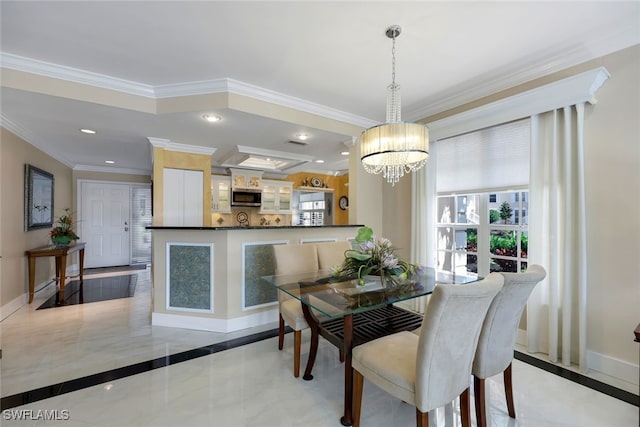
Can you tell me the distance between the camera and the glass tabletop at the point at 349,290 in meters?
1.59

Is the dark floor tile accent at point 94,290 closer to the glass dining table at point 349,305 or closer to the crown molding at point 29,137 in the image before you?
the crown molding at point 29,137

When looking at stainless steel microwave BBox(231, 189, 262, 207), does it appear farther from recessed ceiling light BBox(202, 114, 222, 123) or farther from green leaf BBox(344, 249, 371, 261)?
green leaf BBox(344, 249, 371, 261)

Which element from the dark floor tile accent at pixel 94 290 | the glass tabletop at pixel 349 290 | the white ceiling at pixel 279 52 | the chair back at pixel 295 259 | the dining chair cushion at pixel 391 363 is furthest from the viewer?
the dark floor tile accent at pixel 94 290

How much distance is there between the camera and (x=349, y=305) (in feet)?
5.22

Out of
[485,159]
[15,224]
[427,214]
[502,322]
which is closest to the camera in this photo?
[502,322]

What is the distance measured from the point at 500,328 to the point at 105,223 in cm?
778

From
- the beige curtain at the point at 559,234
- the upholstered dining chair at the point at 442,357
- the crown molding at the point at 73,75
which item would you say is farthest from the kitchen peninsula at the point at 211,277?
the beige curtain at the point at 559,234

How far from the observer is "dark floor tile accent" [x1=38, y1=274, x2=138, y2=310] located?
387 cm

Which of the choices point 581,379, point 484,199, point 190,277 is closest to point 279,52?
point 190,277

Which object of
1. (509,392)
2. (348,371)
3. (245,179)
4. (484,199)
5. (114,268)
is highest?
(245,179)

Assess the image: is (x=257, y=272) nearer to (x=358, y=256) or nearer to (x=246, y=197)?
(x=358, y=256)

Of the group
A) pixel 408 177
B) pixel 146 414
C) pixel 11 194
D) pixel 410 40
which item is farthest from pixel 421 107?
pixel 11 194

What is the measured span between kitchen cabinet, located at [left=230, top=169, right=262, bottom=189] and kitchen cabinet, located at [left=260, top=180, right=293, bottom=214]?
0.24 meters

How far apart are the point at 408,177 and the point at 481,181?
38.5 inches
